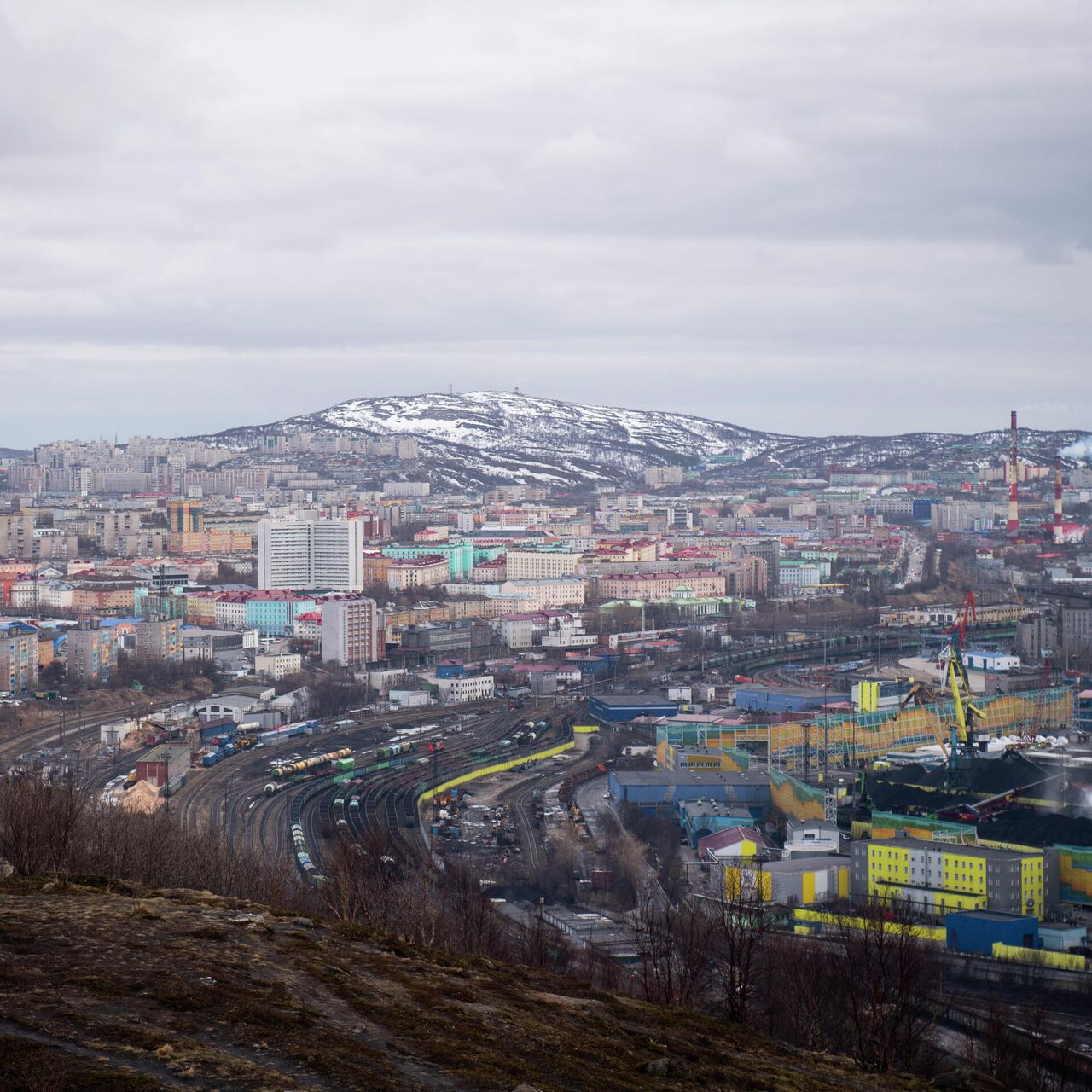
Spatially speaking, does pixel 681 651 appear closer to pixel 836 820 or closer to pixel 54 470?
pixel 836 820

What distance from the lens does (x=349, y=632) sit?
17828 mm

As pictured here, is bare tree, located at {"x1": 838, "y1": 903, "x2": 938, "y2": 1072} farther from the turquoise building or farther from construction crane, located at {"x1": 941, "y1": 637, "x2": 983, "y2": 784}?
the turquoise building

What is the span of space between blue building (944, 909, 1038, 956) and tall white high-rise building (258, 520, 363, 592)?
A: 1816cm

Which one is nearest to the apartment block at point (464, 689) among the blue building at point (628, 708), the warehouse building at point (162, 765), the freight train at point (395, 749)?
the blue building at point (628, 708)

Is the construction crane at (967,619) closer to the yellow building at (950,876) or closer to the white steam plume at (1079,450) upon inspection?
the yellow building at (950,876)

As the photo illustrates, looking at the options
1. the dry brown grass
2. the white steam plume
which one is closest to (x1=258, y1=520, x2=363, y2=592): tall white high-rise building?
the dry brown grass

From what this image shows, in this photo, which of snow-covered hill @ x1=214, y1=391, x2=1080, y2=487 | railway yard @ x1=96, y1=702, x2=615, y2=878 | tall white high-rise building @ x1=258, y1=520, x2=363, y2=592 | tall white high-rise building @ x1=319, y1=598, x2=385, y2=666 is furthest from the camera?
snow-covered hill @ x1=214, y1=391, x2=1080, y2=487

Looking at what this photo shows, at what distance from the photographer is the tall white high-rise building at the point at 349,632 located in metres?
17.7

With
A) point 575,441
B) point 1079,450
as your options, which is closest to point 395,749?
point 1079,450

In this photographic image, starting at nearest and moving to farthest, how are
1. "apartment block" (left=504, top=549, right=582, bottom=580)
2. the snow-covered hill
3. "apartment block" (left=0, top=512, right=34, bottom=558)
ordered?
"apartment block" (left=504, top=549, right=582, bottom=580)
"apartment block" (left=0, top=512, right=34, bottom=558)
the snow-covered hill

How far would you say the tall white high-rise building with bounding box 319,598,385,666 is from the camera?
1773 cm

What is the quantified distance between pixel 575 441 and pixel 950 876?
51.6 m

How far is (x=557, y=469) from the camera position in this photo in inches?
2031

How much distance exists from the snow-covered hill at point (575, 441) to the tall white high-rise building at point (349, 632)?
29.2m
